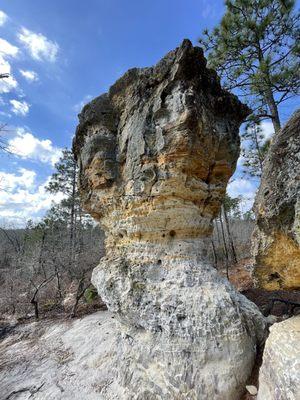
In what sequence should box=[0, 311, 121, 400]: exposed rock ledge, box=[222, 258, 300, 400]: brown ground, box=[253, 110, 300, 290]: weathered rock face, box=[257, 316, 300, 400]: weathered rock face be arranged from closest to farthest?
box=[257, 316, 300, 400]: weathered rock face
box=[253, 110, 300, 290]: weathered rock face
box=[222, 258, 300, 400]: brown ground
box=[0, 311, 121, 400]: exposed rock ledge

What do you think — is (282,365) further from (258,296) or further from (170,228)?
(258,296)

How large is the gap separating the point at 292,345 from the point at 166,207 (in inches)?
119

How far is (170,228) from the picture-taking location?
5.29 metres

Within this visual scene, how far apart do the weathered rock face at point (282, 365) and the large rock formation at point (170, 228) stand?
71 centimetres

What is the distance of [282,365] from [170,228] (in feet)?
9.57

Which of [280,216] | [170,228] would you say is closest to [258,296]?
[170,228]

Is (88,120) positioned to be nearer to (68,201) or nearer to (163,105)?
(163,105)

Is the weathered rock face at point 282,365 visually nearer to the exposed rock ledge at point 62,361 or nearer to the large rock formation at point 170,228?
the large rock formation at point 170,228

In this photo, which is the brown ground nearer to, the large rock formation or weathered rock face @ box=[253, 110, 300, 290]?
the large rock formation

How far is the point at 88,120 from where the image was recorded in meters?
6.61

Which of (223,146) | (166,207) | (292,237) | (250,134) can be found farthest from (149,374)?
(250,134)

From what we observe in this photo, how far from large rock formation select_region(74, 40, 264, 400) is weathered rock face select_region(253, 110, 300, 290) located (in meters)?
1.22

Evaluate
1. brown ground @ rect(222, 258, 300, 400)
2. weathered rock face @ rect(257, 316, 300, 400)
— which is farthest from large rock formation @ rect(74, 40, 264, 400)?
weathered rock face @ rect(257, 316, 300, 400)

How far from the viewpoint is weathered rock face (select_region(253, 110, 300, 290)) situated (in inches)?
125
